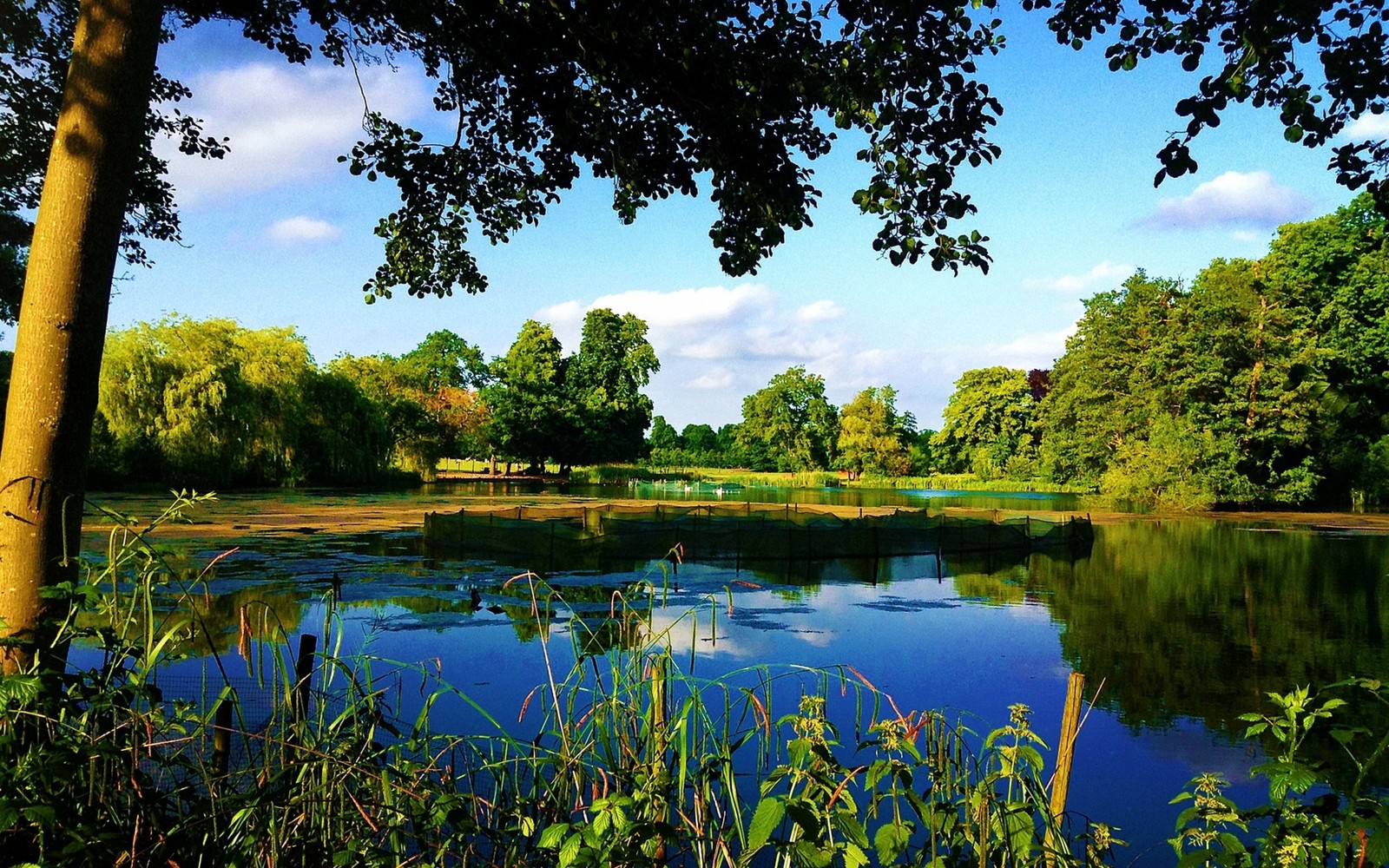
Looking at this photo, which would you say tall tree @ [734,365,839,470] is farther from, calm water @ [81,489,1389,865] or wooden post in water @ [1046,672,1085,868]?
wooden post in water @ [1046,672,1085,868]

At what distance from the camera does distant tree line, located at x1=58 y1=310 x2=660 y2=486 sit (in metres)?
23.4

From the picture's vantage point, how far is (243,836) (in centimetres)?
183

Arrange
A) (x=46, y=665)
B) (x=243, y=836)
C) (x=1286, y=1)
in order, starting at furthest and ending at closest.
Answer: (x=1286, y=1), (x=46, y=665), (x=243, y=836)

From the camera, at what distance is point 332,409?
3005 cm

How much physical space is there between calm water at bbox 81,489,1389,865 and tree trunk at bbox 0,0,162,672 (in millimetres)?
1001

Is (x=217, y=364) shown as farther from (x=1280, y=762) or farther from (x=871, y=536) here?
(x=1280, y=762)

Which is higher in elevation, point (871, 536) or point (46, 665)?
point (46, 665)

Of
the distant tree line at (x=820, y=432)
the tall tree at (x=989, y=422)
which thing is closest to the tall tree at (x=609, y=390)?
the distant tree line at (x=820, y=432)

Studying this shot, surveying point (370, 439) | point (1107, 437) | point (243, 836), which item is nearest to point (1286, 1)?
point (243, 836)

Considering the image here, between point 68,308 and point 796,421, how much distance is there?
208 ft

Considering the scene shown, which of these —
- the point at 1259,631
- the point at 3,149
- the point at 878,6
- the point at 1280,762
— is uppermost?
the point at 3,149

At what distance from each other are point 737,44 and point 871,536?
1346 cm

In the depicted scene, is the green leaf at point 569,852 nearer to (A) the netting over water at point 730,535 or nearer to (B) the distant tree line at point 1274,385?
(A) the netting over water at point 730,535

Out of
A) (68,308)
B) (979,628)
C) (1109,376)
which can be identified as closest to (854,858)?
(68,308)
